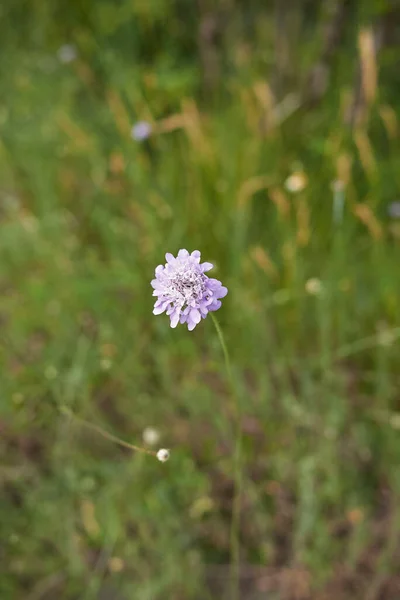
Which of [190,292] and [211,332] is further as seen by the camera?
[211,332]

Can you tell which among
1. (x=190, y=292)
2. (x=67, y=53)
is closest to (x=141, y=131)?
(x=67, y=53)

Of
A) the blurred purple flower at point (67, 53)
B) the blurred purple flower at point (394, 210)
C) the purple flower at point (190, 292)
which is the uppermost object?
the blurred purple flower at point (67, 53)

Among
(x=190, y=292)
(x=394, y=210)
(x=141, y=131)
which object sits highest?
(x=141, y=131)

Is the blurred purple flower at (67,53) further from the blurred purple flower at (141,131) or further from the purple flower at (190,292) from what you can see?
the purple flower at (190,292)

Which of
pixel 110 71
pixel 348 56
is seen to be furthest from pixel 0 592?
pixel 348 56

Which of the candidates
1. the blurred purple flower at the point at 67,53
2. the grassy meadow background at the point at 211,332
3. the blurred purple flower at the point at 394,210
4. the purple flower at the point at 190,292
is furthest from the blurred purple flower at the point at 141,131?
the purple flower at the point at 190,292

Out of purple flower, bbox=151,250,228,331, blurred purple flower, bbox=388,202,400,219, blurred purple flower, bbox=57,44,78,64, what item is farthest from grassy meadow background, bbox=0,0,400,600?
purple flower, bbox=151,250,228,331

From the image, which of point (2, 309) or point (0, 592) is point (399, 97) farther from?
point (0, 592)

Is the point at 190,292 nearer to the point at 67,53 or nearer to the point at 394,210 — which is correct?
the point at 394,210

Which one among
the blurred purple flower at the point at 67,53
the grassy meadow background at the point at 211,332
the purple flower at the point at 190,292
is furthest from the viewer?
the blurred purple flower at the point at 67,53

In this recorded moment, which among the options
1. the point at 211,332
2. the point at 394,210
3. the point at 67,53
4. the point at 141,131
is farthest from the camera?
the point at 67,53
